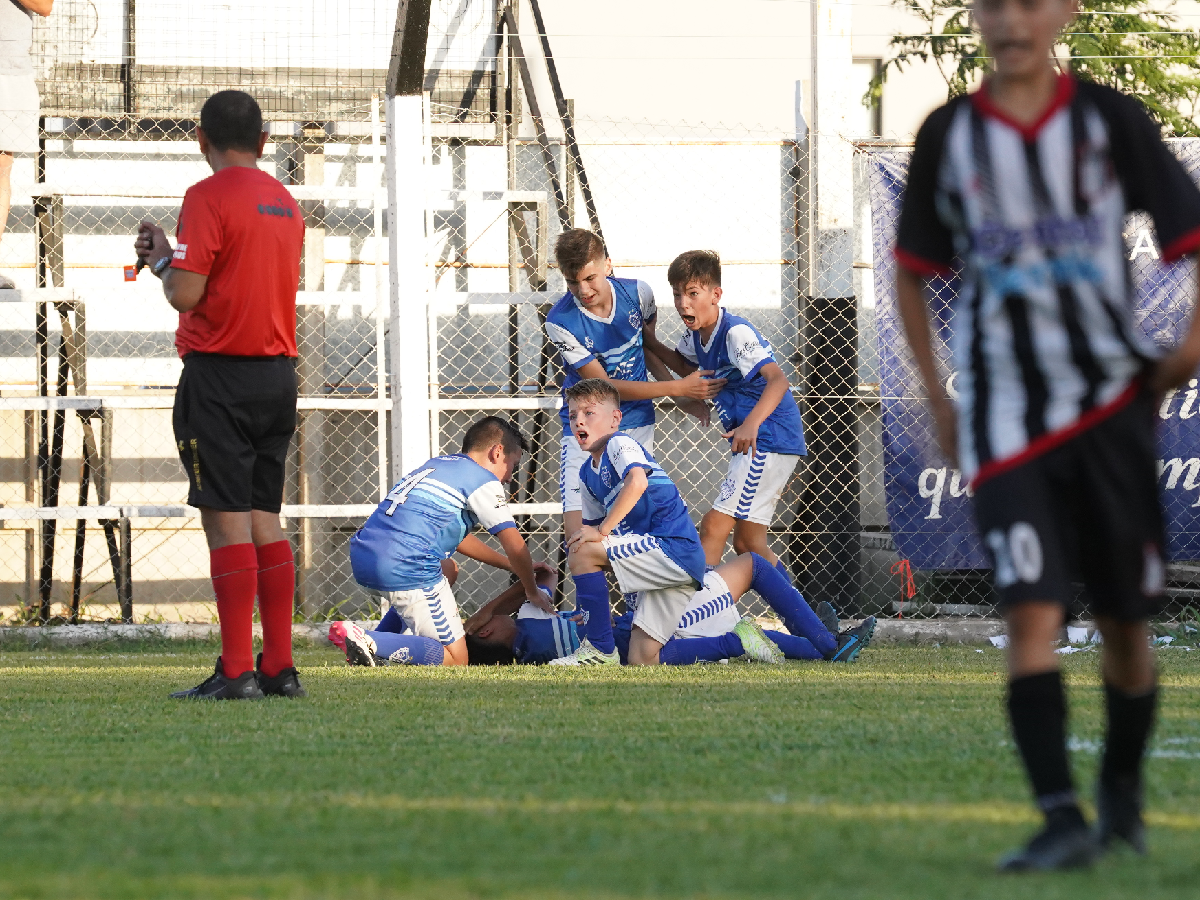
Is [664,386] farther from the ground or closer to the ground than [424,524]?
farther from the ground

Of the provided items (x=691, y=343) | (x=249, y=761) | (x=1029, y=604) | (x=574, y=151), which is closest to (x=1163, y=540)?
(x=1029, y=604)

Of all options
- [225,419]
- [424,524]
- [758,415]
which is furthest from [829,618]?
[225,419]

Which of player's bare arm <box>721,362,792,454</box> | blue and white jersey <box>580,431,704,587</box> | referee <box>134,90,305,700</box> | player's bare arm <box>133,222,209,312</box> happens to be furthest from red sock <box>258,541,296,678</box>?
player's bare arm <box>721,362,792,454</box>

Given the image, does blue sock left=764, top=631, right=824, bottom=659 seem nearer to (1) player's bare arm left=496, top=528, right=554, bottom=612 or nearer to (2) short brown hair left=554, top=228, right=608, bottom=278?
(1) player's bare arm left=496, top=528, right=554, bottom=612

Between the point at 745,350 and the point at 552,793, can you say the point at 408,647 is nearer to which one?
the point at 745,350

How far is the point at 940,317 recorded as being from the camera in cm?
827

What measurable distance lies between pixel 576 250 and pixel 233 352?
7.89 ft

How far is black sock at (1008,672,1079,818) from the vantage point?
2.20 metres

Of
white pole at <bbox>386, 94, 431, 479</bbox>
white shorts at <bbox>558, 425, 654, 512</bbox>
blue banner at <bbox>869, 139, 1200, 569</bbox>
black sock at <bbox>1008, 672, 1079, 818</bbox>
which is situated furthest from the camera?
blue banner at <bbox>869, 139, 1200, 569</bbox>

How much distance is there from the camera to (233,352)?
4.73m

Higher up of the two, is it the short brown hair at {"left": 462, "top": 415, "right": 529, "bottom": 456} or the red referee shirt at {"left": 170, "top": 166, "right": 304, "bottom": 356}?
the red referee shirt at {"left": 170, "top": 166, "right": 304, "bottom": 356}

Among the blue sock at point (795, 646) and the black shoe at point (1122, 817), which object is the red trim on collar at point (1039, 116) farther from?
the blue sock at point (795, 646)

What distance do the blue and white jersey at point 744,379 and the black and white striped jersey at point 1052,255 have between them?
4.45m

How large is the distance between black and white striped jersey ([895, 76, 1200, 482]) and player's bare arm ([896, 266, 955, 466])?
62 millimetres
